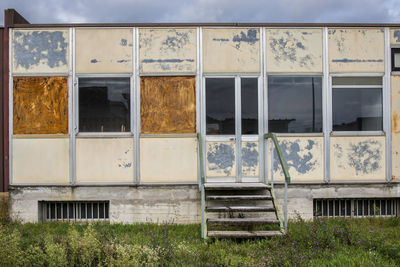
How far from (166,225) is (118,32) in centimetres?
407

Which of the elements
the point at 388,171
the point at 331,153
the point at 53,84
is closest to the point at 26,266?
the point at 53,84

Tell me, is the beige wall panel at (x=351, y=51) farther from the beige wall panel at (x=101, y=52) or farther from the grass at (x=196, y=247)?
the beige wall panel at (x=101, y=52)

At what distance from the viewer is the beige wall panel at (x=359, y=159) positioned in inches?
266

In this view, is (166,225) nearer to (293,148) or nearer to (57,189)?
(57,189)

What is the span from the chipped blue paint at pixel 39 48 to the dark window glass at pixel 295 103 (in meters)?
4.44

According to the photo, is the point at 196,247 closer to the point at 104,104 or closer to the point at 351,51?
the point at 104,104

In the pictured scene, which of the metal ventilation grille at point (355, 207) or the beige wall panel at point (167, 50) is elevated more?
the beige wall panel at point (167, 50)

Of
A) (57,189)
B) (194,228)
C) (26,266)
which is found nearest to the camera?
(26,266)

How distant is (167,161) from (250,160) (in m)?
1.73

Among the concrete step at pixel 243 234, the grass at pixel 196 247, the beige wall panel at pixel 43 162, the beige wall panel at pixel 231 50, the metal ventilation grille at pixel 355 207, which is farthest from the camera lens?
the metal ventilation grille at pixel 355 207

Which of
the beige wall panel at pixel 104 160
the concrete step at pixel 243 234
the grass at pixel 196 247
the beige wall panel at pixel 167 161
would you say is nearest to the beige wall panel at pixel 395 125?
the grass at pixel 196 247

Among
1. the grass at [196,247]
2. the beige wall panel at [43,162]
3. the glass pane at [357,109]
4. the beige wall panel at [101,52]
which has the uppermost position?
the beige wall panel at [101,52]

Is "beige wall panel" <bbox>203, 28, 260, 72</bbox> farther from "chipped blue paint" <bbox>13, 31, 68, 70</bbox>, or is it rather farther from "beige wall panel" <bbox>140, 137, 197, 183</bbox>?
A: "chipped blue paint" <bbox>13, 31, 68, 70</bbox>

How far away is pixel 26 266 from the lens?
400 cm
